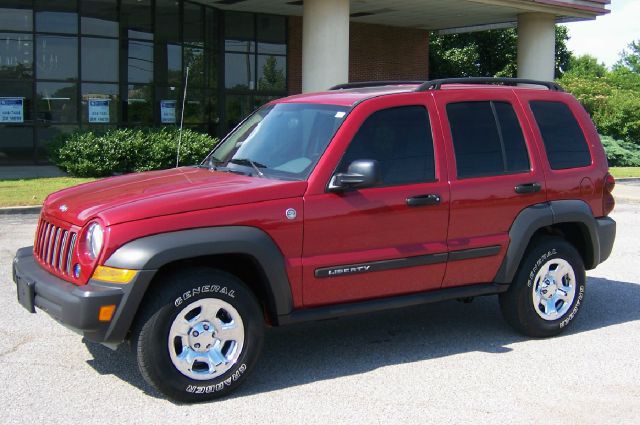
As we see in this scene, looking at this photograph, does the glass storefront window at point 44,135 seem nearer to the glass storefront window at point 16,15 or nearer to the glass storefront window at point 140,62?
the glass storefront window at point 140,62

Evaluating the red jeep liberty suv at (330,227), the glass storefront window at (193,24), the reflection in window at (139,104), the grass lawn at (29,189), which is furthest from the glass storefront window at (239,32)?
the red jeep liberty suv at (330,227)

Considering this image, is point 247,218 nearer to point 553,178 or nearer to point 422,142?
point 422,142

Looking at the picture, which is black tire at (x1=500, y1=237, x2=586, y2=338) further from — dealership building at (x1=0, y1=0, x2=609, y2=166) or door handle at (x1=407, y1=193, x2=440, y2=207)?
dealership building at (x1=0, y1=0, x2=609, y2=166)

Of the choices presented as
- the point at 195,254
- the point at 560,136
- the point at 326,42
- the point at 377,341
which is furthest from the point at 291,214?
the point at 326,42

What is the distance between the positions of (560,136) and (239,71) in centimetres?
2225

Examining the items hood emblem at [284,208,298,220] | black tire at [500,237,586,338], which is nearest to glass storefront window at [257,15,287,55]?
black tire at [500,237,586,338]

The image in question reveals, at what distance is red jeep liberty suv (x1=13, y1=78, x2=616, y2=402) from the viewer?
183 inches

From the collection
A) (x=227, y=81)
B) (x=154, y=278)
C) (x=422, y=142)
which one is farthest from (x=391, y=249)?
(x=227, y=81)

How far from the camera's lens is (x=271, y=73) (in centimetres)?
2864

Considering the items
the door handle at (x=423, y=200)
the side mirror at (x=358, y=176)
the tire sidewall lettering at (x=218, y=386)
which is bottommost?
the tire sidewall lettering at (x=218, y=386)

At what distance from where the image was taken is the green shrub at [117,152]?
735 inches

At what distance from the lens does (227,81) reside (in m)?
27.5

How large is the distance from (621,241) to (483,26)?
21794 mm

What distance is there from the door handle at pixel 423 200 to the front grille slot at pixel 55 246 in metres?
2.21
